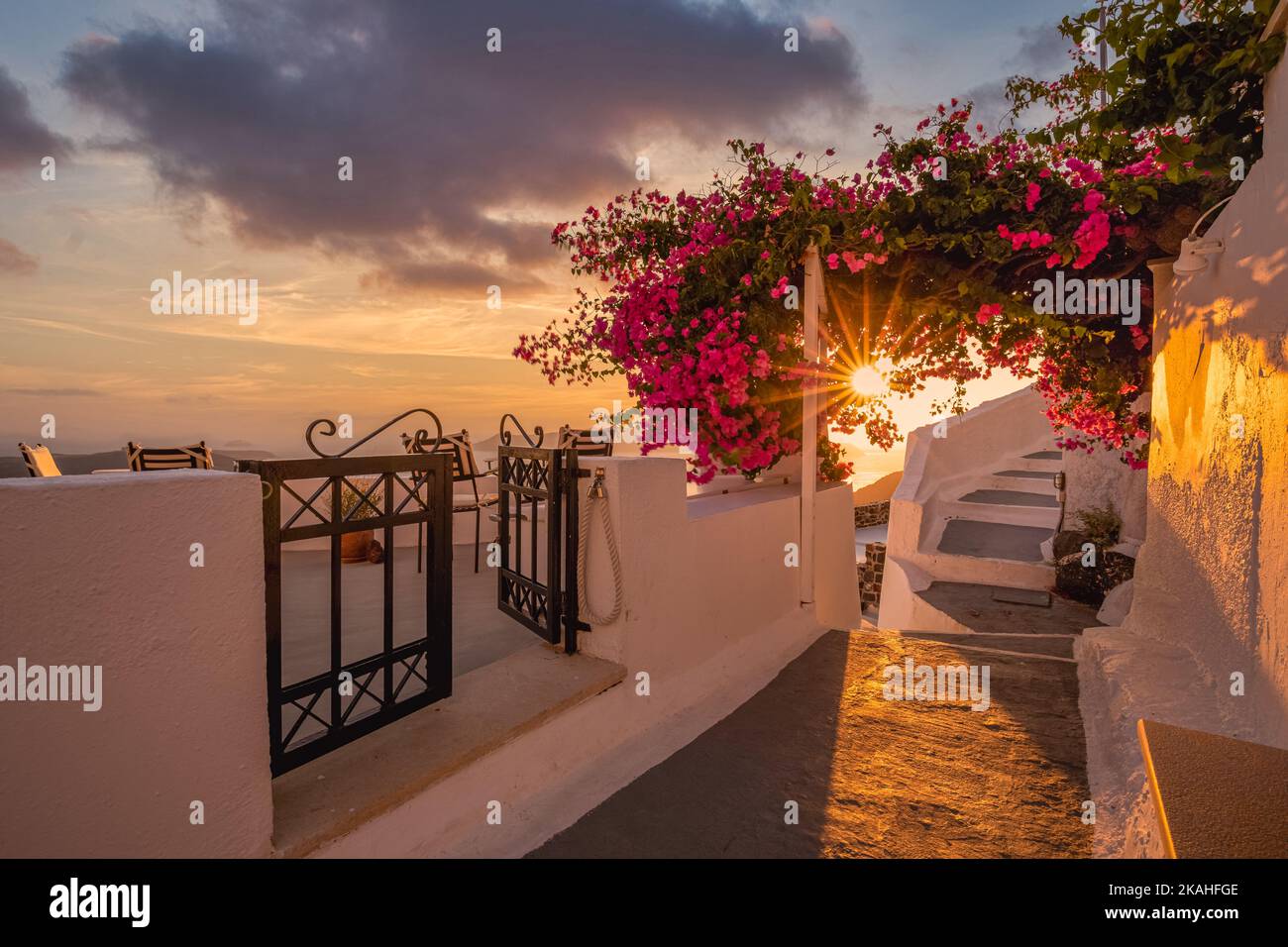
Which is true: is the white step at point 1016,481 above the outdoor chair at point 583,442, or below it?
below

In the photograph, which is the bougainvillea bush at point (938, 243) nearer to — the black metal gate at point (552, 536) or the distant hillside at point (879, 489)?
the black metal gate at point (552, 536)

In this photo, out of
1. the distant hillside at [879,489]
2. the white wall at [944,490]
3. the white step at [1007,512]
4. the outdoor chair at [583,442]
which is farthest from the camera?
the distant hillside at [879,489]

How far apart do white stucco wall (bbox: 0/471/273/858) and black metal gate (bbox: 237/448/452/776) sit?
0.21 m

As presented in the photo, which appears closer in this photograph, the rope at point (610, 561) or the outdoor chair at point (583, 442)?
the rope at point (610, 561)

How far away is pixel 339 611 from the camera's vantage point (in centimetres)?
227

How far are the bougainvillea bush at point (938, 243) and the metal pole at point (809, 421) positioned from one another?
121 mm

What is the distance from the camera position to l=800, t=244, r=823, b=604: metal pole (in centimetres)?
495

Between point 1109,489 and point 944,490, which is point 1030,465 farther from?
point 1109,489

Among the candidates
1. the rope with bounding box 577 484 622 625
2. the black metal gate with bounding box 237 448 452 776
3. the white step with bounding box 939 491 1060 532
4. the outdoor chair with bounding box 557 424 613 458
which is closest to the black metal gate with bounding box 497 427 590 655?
the rope with bounding box 577 484 622 625

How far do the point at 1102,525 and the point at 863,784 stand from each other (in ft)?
27.9

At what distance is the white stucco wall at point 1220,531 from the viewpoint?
2.51m

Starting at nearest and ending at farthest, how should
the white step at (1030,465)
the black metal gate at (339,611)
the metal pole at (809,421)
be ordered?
the black metal gate at (339,611)
the metal pole at (809,421)
the white step at (1030,465)

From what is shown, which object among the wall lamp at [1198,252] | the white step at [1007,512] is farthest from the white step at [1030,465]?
the wall lamp at [1198,252]
